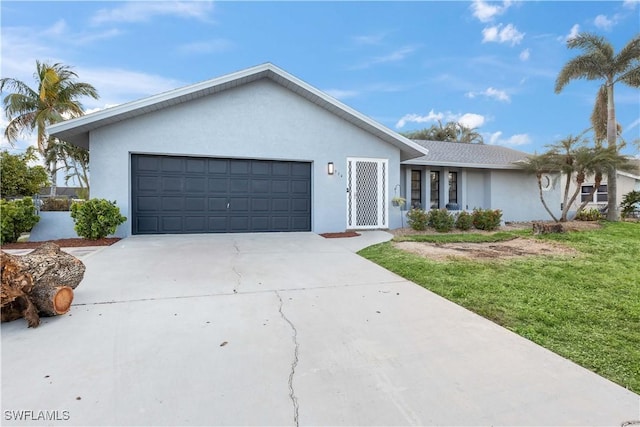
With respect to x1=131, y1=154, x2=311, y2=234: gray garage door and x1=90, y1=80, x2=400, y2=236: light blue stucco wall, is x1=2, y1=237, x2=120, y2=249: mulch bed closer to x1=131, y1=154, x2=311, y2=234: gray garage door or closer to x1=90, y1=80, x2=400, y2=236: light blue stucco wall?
x1=90, y1=80, x2=400, y2=236: light blue stucco wall

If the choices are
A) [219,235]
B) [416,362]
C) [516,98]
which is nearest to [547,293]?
[416,362]

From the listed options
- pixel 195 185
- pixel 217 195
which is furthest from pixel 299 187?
pixel 195 185

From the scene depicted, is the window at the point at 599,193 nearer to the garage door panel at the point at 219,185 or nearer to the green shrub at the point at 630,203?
the green shrub at the point at 630,203

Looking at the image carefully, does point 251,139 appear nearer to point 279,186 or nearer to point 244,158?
point 244,158

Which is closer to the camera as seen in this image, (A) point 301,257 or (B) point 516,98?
(A) point 301,257

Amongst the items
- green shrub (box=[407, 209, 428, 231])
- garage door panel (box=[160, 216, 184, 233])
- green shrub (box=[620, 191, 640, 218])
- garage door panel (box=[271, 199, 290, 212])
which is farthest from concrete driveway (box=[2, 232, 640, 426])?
green shrub (box=[620, 191, 640, 218])

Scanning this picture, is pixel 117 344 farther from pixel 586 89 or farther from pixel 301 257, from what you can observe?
pixel 586 89

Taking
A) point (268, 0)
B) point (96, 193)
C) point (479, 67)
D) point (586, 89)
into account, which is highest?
point (479, 67)

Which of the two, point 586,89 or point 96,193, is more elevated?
point 586,89

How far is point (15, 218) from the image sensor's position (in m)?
7.86

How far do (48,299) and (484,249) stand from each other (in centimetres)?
822

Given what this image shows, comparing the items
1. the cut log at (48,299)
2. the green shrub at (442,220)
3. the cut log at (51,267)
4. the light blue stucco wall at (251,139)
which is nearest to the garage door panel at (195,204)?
the light blue stucco wall at (251,139)

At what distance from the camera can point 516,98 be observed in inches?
771

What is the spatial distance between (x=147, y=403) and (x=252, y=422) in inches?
28.1
